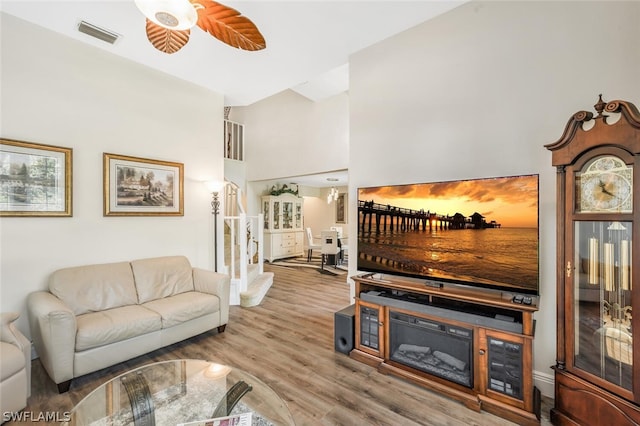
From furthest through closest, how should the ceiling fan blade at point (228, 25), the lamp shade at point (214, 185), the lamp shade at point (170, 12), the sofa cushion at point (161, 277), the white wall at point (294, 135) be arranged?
the white wall at point (294, 135)
the lamp shade at point (214, 185)
the sofa cushion at point (161, 277)
the ceiling fan blade at point (228, 25)
the lamp shade at point (170, 12)

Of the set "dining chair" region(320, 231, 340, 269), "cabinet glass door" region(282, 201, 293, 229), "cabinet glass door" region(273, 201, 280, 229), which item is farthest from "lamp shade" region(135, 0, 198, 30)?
"cabinet glass door" region(282, 201, 293, 229)

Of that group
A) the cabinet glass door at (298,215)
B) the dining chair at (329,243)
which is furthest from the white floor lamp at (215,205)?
the cabinet glass door at (298,215)

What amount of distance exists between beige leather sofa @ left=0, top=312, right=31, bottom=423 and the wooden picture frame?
25.9 ft

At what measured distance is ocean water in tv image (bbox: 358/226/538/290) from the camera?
1.98m

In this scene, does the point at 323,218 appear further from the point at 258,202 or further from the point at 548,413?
the point at 548,413

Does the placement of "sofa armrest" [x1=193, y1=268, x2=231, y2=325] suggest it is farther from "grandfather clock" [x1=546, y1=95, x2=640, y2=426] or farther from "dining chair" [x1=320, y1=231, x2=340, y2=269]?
"dining chair" [x1=320, y1=231, x2=340, y2=269]

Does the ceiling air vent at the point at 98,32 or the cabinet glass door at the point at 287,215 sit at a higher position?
the ceiling air vent at the point at 98,32

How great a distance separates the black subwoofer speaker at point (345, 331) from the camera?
2.72 meters

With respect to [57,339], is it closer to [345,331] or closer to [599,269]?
[345,331]

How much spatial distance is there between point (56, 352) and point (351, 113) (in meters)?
3.44

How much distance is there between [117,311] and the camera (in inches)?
104

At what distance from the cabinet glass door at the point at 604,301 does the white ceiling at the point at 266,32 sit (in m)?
2.24

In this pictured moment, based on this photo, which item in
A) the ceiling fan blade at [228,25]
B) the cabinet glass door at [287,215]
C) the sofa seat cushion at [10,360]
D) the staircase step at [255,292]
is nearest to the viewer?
the ceiling fan blade at [228,25]

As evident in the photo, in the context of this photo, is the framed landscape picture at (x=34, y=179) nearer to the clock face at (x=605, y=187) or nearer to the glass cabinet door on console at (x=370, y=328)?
the glass cabinet door on console at (x=370, y=328)
